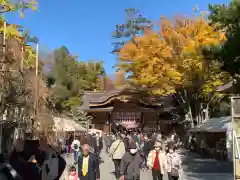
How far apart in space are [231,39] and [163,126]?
26319 mm

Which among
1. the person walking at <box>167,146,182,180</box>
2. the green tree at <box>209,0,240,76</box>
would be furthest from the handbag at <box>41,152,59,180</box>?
the green tree at <box>209,0,240,76</box>

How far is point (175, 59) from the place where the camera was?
88.7 ft

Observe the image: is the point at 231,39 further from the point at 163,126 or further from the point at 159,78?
the point at 163,126

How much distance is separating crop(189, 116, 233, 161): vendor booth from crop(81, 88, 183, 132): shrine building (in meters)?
8.11

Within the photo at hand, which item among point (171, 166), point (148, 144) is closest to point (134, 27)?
point (148, 144)

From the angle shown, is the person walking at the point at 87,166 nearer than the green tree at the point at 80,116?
Yes

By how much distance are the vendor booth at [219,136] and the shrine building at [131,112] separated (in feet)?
26.6

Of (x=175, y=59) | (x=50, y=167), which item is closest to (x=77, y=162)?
(x=50, y=167)

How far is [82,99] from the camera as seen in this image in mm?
42062

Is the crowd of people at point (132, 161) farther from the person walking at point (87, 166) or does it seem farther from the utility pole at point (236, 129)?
the utility pole at point (236, 129)

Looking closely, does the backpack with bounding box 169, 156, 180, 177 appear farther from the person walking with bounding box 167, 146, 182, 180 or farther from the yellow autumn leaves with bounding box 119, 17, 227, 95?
the yellow autumn leaves with bounding box 119, 17, 227, 95

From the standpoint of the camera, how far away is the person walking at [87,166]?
781 cm

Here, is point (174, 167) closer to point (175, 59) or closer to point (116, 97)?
point (175, 59)

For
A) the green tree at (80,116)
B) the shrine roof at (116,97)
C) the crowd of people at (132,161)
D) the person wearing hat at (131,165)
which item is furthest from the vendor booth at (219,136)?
the green tree at (80,116)
